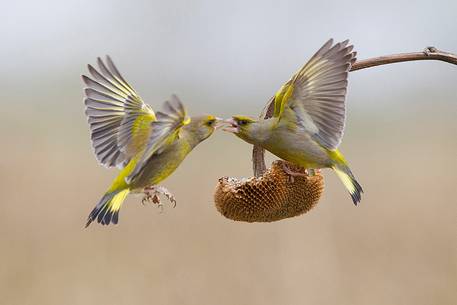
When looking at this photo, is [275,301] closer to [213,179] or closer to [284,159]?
[213,179]

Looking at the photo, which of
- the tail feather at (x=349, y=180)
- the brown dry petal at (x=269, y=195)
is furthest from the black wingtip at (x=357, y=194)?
the brown dry petal at (x=269, y=195)

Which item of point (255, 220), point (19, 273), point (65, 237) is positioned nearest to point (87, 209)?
point (65, 237)

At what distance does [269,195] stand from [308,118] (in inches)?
15.6

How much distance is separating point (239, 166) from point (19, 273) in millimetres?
3706

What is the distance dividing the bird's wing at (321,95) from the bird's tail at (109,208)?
2.69ft

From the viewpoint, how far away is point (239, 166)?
11.1 meters

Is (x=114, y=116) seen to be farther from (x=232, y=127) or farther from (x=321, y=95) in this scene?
(x=321, y=95)

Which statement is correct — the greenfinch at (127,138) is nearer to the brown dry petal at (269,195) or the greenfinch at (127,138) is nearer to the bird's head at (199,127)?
the bird's head at (199,127)

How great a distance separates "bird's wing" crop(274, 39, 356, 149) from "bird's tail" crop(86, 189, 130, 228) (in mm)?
819

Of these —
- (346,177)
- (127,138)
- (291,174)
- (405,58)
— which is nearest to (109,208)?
(127,138)

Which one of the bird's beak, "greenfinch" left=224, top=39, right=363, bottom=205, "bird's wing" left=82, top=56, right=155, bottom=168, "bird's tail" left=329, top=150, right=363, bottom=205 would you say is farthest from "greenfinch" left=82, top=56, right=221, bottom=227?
"bird's tail" left=329, top=150, right=363, bottom=205

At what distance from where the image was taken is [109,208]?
2777 millimetres

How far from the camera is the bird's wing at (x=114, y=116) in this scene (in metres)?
2.97

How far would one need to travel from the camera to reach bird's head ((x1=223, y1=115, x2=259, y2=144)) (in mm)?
3043
